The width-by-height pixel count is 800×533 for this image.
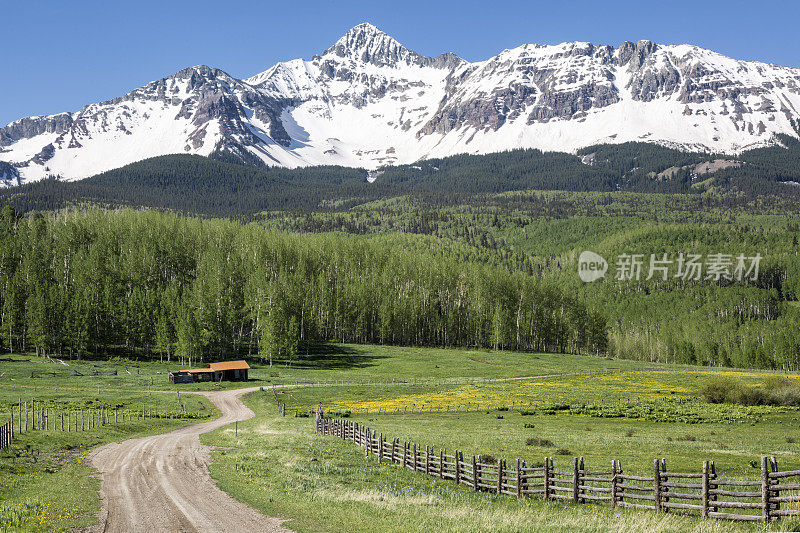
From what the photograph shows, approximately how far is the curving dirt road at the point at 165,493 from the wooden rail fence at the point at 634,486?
10.8 meters

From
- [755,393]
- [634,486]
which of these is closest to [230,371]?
[755,393]

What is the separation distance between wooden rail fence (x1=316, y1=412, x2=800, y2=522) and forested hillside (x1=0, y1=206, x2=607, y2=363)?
3384 inches

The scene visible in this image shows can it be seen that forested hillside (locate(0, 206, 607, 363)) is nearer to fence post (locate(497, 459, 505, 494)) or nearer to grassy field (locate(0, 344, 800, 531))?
grassy field (locate(0, 344, 800, 531))

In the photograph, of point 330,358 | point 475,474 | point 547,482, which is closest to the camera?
point 547,482

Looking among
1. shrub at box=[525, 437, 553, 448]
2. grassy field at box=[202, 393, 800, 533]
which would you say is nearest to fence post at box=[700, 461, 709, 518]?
grassy field at box=[202, 393, 800, 533]

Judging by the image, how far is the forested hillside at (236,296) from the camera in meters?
112

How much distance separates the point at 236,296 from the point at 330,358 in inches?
969

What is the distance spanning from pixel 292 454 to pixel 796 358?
171543mm

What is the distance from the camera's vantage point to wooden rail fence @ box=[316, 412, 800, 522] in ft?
66.2

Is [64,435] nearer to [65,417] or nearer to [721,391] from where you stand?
[65,417]

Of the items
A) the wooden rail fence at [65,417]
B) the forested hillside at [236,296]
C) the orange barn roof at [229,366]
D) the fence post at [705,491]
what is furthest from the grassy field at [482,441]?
the forested hillside at [236,296]

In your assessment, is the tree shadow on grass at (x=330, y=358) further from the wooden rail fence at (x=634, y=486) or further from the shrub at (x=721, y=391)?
the wooden rail fence at (x=634, y=486)

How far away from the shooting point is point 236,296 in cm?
12706

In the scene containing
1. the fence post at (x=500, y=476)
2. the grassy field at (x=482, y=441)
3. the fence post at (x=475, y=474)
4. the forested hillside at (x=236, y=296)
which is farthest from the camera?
the forested hillside at (x=236, y=296)
